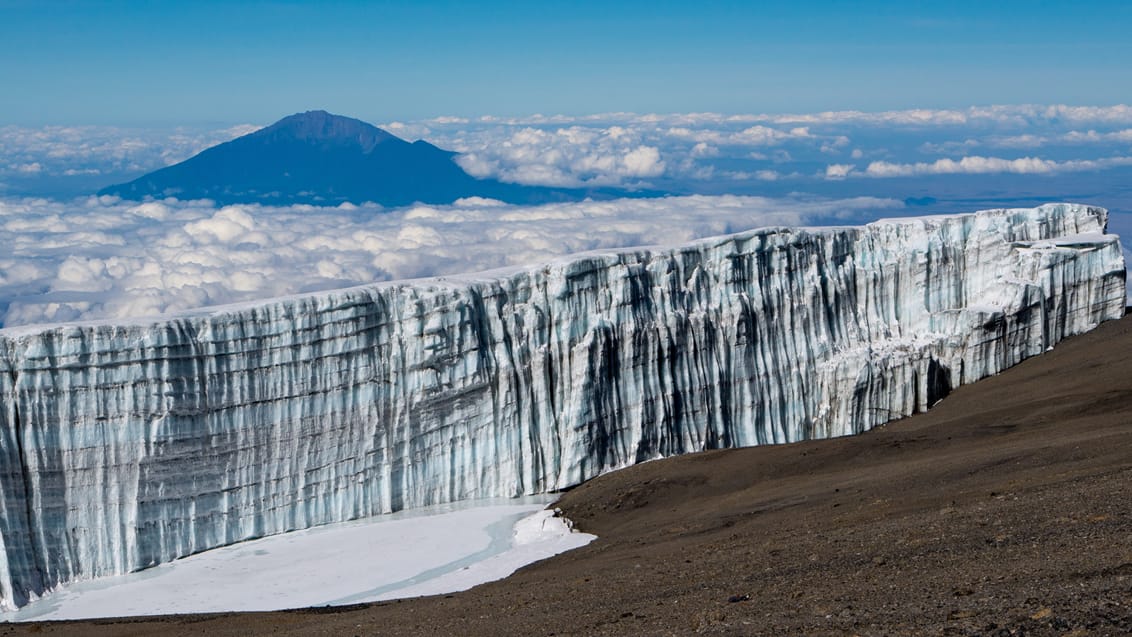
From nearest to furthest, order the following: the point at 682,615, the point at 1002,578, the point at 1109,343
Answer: the point at 1002,578 < the point at 682,615 < the point at 1109,343

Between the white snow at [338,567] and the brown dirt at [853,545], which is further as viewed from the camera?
the white snow at [338,567]

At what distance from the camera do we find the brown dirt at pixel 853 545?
17.7 meters

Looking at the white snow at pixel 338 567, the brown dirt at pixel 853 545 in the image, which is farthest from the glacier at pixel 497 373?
the brown dirt at pixel 853 545

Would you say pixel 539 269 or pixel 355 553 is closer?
pixel 355 553

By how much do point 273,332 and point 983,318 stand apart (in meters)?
31.1

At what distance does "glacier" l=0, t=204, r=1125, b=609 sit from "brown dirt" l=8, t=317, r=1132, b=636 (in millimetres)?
4365

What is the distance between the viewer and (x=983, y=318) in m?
51.1

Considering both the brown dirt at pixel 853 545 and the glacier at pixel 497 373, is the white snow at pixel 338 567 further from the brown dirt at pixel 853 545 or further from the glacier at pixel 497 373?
the brown dirt at pixel 853 545

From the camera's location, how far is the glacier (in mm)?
37062

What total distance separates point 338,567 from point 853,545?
19.0m

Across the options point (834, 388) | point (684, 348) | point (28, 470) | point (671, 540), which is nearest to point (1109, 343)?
point (834, 388)

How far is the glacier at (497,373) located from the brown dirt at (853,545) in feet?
14.3

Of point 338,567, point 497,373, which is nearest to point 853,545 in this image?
point 338,567

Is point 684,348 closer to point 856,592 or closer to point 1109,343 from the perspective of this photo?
point 1109,343
